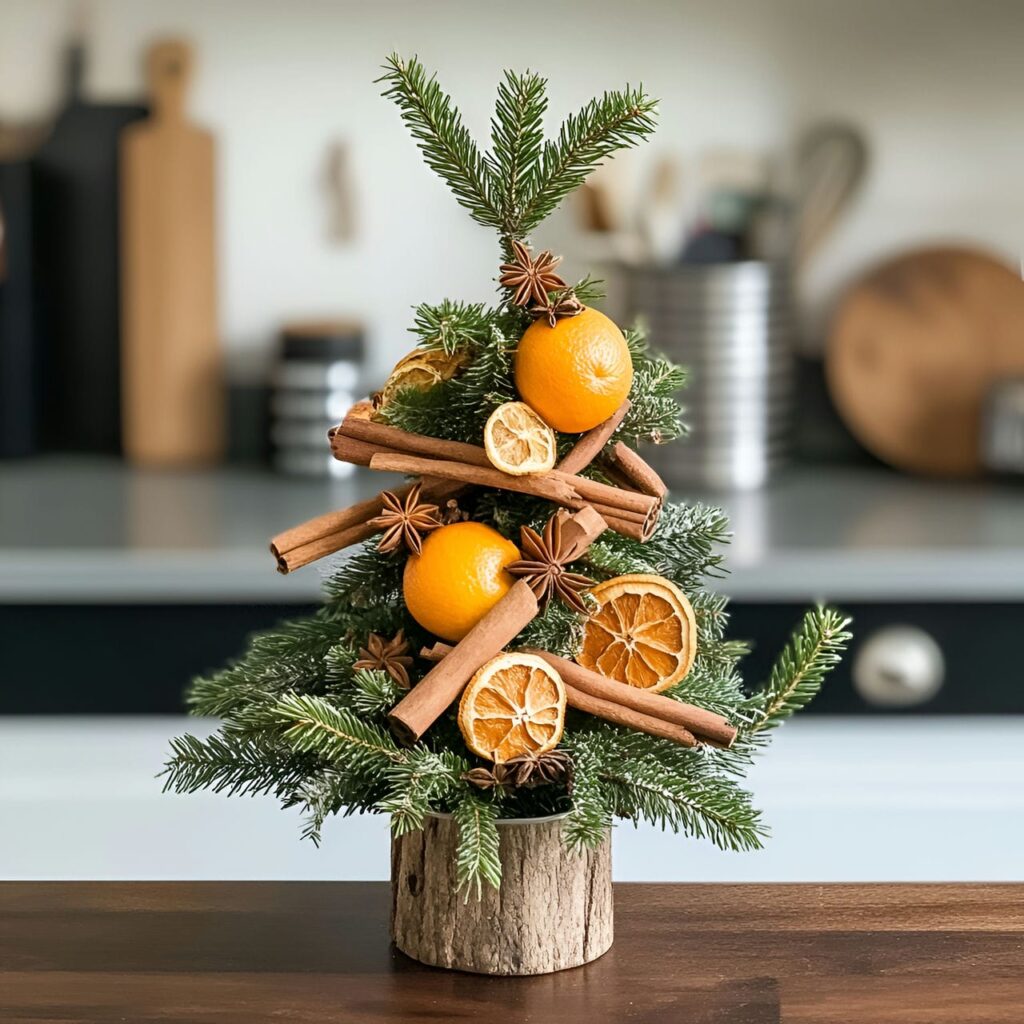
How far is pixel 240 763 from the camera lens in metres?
0.67

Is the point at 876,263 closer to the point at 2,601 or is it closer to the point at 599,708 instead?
the point at 2,601

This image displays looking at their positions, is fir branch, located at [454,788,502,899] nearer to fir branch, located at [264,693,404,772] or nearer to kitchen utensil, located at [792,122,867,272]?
fir branch, located at [264,693,404,772]

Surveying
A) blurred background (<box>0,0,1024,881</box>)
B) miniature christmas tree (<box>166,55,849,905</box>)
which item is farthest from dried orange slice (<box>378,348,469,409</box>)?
blurred background (<box>0,0,1024,881</box>)

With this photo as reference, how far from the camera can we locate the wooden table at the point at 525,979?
601 millimetres

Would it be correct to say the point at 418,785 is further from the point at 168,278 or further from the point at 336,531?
the point at 168,278

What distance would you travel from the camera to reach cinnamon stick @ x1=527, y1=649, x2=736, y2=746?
0.61 m

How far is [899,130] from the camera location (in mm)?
2096

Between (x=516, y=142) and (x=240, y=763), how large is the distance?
0.28 metres

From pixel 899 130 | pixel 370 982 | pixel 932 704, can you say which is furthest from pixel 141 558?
pixel 899 130

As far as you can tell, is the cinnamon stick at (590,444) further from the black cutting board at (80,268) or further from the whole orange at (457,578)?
the black cutting board at (80,268)

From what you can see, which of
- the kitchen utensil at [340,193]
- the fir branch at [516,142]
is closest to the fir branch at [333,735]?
the fir branch at [516,142]

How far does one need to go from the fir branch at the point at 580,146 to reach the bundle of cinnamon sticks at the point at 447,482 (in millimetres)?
89

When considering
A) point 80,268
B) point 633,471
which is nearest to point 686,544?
point 633,471

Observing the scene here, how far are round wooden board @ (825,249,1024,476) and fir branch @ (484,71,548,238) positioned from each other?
56.9 inches
